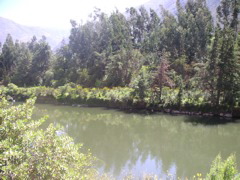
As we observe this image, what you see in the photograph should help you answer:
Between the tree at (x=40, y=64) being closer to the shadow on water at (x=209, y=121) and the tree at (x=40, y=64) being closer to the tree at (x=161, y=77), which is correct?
the tree at (x=161, y=77)

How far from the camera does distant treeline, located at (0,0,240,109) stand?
73.7ft

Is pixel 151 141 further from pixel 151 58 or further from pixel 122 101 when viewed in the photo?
pixel 151 58

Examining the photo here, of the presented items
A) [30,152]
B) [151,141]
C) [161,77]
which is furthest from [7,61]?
[30,152]

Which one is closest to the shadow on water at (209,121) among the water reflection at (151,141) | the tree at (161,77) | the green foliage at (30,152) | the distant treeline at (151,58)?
the water reflection at (151,141)

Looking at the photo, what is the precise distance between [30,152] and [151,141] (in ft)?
43.5

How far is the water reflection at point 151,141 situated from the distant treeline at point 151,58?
3.72 m

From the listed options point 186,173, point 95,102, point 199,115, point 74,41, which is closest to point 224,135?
point 199,115

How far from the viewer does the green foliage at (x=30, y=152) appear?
4.16 m

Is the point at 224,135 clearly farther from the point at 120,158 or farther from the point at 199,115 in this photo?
the point at 120,158

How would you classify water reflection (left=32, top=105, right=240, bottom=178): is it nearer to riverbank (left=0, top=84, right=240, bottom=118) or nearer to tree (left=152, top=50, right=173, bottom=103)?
riverbank (left=0, top=84, right=240, bottom=118)

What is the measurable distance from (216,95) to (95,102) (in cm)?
1442

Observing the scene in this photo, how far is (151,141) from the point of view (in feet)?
56.2

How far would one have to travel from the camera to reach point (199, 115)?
76.5 feet

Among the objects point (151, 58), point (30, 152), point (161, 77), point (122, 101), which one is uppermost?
point (151, 58)
